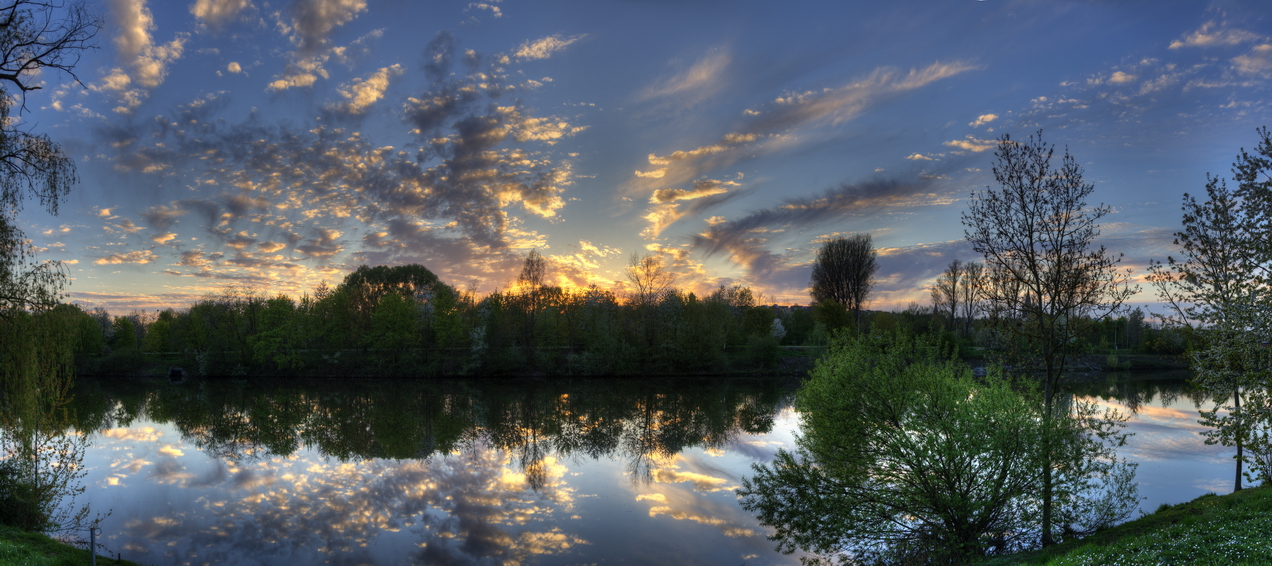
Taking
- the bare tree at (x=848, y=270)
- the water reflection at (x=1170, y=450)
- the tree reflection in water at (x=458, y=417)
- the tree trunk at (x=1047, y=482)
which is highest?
the bare tree at (x=848, y=270)

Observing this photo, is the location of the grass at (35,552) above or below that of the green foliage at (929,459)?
below

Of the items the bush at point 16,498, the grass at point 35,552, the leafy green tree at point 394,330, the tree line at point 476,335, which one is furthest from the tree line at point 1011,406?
the leafy green tree at point 394,330

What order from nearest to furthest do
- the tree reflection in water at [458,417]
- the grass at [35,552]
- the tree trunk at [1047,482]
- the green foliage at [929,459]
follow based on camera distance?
the grass at [35,552], the tree trunk at [1047,482], the green foliage at [929,459], the tree reflection in water at [458,417]

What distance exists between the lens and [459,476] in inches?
799

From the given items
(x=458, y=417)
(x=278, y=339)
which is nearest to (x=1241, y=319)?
(x=458, y=417)

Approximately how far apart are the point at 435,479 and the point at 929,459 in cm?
1582

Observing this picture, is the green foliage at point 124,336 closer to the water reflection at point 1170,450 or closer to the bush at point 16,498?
the bush at point 16,498

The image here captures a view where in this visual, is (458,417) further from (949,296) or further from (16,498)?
(949,296)

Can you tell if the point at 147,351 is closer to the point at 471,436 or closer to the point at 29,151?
the point at 471,436

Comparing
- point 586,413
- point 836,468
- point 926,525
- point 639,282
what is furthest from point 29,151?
point 639,282

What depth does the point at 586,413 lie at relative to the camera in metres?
35.3

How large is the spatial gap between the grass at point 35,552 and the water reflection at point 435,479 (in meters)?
2.34

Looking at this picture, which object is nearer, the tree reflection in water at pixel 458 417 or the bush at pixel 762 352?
the tree reflection in water at pixel 458 417

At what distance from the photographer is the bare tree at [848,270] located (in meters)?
61.6
